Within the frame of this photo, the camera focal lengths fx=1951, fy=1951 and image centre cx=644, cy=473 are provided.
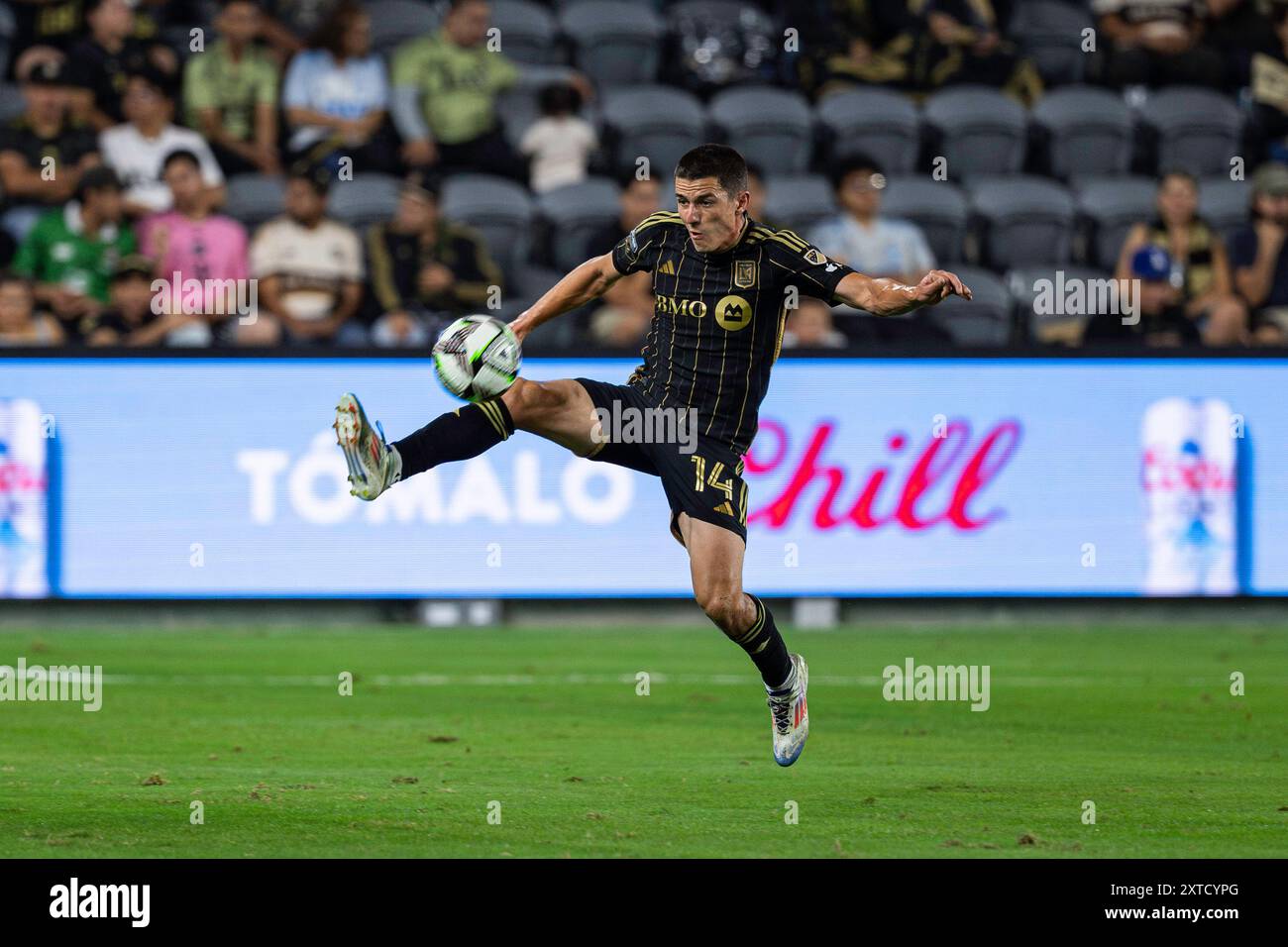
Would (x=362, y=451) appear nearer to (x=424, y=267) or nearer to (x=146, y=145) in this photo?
(x=424, y=267)

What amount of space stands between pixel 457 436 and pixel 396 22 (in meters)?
11.9

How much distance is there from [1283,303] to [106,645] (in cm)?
1046

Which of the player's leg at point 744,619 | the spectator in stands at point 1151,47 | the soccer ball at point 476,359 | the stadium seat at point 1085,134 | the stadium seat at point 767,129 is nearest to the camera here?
the soccer ball at point 476,359

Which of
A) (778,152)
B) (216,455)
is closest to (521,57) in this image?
(778,152)

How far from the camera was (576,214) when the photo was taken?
17.4 meters

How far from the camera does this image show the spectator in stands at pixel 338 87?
1806 cm

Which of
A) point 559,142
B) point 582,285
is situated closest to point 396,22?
point 559,142

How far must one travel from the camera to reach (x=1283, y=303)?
17.3 metres

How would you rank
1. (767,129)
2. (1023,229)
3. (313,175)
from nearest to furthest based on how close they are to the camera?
(313,175) < (1023,229) < (767,129)

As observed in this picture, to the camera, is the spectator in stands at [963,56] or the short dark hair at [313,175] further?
the spectator in stands at [963,56]

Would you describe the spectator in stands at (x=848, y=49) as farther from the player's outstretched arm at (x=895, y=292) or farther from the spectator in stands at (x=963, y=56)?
the player's outstretched arm at (x=895, y=292)

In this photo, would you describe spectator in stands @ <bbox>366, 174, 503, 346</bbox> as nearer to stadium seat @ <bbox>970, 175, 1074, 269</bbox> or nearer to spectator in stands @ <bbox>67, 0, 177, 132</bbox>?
spectator in stands @ <bbox>67, 0, 177, 132</bbox>

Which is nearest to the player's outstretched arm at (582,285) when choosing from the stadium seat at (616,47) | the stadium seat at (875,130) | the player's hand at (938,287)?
the player's hand at (938,287)

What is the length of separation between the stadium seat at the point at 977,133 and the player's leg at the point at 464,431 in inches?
440
